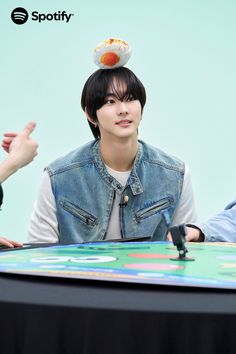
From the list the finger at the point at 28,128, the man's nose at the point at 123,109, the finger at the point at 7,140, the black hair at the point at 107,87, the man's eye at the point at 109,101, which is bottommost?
the finger at the point at 7,140

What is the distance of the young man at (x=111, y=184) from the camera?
1.87 meters

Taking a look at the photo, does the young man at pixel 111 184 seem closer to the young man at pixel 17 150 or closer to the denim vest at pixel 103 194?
the denim vest at pixel 103 194

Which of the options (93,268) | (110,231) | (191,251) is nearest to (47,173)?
(110,231)

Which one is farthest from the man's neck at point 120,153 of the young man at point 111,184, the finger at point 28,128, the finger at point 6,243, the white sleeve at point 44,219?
the finger at point 6,243

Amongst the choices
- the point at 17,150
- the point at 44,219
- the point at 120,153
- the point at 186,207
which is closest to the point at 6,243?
the point at 17,150

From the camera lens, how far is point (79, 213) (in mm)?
1909

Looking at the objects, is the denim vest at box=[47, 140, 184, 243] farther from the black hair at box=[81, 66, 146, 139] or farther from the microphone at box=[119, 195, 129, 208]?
the black hair at box=[81, 66, 146, 139]

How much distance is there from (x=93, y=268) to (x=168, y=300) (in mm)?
151

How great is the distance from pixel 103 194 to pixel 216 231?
1.90ft

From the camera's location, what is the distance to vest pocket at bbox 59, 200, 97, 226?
1.91 metres

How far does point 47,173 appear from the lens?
1.95 m

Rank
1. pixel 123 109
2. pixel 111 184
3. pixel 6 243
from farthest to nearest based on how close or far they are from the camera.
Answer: pixel 111 184 → pixel 123 109 → pixel 6 243

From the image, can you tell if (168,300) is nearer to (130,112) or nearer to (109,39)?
(130,112)

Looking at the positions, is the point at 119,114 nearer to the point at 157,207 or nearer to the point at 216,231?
the point at 157,207
